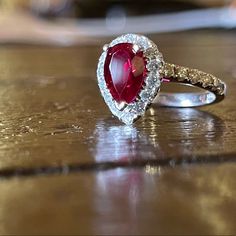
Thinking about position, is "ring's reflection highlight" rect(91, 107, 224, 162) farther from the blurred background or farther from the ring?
the blurred background

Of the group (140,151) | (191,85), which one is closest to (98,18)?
(191,85)

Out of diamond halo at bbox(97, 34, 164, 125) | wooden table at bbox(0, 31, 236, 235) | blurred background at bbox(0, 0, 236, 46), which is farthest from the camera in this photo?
blurred background at bbox(0, 0, 236, 46)

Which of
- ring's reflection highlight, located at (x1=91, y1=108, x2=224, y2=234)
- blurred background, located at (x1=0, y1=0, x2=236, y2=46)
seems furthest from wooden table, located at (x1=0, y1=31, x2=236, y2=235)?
blurred background, located at (x1=0, y1=0, x2=236, y2=46)

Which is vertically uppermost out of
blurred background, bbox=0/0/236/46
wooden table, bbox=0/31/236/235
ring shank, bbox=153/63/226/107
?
blurred background, bbox=0/0/236/46

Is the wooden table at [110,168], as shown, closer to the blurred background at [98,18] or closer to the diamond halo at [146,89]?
the diamond halo at [146,89]

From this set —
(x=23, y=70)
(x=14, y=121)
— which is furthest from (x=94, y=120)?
(x=23, y=70)

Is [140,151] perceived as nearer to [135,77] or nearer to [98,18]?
[135,77]
